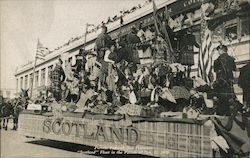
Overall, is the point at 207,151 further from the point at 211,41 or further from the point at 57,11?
the point at 57,11

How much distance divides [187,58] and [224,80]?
0.41 metres

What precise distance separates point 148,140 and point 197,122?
0.53m

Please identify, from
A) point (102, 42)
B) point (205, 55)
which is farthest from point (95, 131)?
point (205, 55)

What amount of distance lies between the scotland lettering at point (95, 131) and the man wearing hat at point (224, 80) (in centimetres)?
82

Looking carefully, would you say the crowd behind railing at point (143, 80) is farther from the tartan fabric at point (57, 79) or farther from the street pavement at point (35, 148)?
the street pavement at point (35, 148)

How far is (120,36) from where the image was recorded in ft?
12.9

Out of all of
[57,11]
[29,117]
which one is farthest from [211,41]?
[29,117]

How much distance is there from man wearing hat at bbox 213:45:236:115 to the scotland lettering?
0.82 meters

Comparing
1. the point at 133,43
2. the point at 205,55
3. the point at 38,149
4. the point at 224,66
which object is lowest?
the point at 38,149

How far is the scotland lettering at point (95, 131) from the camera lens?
3568 millimetres

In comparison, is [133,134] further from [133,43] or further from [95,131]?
[133,43]

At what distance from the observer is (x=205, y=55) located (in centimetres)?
333

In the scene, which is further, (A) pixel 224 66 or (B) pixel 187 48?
(B) pixel 187 48

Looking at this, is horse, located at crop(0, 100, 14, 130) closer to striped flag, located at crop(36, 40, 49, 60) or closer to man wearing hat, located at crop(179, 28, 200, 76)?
striped flag, located at crop(36, 40, 49, 60)
